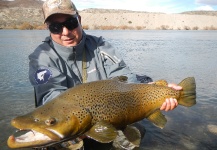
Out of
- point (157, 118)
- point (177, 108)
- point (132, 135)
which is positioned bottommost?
point (177, 108)

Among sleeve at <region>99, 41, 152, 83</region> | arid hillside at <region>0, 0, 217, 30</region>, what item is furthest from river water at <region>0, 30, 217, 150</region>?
arid hillside at <region>0, 0, 217, 30</region>

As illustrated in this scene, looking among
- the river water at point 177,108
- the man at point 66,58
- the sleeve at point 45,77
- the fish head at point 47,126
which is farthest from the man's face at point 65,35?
the river water at point 177,108

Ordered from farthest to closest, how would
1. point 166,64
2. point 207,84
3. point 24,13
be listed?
1. point 24,13
2. point 166,64
3. point 207,84

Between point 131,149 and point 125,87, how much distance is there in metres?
1.82

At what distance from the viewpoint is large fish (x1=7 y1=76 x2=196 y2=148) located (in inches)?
73.5

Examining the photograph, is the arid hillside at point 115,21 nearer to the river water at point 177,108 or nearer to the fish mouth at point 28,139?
the river water at point 177,108

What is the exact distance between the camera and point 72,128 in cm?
198

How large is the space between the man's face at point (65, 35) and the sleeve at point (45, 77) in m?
0.26

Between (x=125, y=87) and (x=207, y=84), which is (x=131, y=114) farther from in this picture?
(x=207, y=84)

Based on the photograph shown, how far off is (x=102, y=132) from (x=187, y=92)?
1.18 metres

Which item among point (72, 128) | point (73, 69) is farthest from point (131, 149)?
point (72, 128)

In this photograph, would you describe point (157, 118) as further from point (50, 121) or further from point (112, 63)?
point (50, 121)

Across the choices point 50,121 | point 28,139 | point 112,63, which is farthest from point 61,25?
point 28,139

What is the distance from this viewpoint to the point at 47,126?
6.16ft
